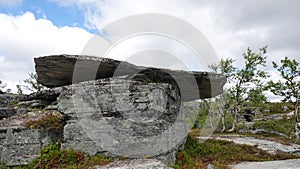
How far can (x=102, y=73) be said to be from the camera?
10.3m

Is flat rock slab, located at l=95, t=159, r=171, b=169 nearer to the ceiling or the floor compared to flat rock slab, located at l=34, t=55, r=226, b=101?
nearer to the floor

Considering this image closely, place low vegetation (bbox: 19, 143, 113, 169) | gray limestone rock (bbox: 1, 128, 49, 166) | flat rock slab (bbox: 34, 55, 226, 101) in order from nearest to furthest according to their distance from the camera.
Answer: low vegetation (bbox: 19, 143, 113, 169)
gray limestone rock (bbox: 1, 128, 49, 166)
flat rock slab (bbox: 34, 55, 226, 101)

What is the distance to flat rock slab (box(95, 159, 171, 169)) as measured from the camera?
274 inches

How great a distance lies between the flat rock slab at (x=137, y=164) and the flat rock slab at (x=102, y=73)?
314cm

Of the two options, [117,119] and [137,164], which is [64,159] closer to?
[117,119]

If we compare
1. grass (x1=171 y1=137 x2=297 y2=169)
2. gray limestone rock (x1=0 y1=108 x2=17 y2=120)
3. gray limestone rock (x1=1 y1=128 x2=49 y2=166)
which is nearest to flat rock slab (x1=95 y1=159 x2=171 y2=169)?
gray limestone rock (x1=1 y1=128 x2=49 y2=166)

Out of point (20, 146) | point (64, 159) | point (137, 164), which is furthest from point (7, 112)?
point (137, 164)

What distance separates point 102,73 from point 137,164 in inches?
175

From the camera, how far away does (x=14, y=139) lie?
27.2 feet

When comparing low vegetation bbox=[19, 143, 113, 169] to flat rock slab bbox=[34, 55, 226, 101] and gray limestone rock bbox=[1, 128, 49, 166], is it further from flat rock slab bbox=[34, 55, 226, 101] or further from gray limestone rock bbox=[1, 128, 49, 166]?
flat rock slab bbox=[34, 55, 226, 101]

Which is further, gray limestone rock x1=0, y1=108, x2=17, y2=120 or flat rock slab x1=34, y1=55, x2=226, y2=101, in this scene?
gray limestone rock x1=0, y1=108, x2=17, y2=120

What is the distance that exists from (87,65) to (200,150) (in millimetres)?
7740

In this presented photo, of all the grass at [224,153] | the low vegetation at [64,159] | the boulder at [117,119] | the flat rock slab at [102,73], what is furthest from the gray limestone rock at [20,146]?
the grass at [224,153]

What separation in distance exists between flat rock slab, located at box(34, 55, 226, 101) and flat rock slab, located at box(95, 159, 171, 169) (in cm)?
314
